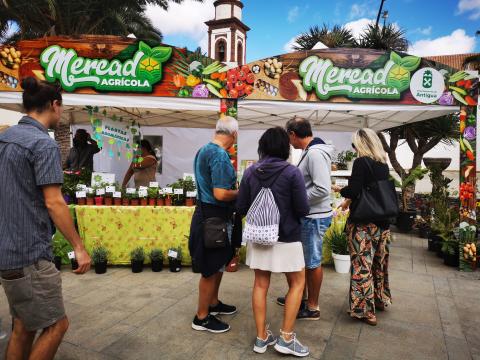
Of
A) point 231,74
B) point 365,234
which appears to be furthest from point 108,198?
point 365,234

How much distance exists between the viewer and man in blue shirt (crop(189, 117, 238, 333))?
2580 millimetres

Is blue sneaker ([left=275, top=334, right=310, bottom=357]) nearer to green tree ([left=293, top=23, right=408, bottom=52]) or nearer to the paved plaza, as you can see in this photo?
the paved plaza

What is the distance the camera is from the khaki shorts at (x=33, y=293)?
5.63 feet

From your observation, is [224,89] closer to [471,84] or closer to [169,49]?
[169,49]

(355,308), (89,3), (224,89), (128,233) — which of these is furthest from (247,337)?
(89,3)

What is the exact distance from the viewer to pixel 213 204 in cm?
269

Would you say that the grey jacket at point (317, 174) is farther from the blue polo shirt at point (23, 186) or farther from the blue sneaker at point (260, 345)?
the blue polo shirt at point (23, 186)

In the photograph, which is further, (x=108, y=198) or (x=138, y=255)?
(x=108, y=198)

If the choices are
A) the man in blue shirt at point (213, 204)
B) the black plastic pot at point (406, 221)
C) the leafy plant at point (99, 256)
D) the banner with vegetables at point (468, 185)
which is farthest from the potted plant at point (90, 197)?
the black plastic pot at point (406, 221)

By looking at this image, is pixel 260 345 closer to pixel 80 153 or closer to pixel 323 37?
pixel 80 153

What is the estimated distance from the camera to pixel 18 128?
5.68 ft

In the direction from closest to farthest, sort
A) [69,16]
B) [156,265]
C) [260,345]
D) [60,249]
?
[260,345] → [156,265] → [60,249] → [69,16]

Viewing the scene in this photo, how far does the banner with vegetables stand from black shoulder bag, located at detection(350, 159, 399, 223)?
2.44m

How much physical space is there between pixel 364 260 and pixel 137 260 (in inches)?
103
